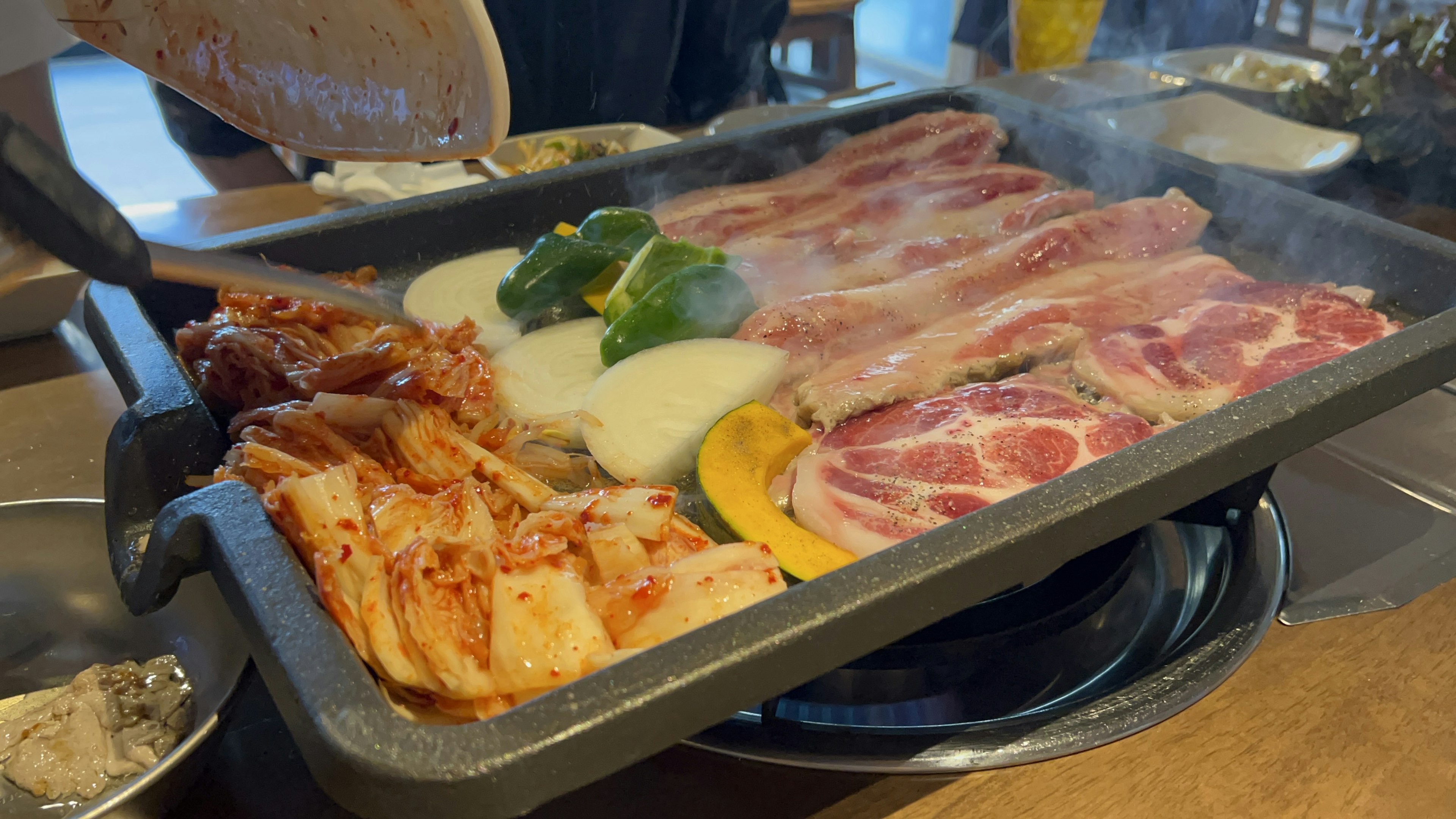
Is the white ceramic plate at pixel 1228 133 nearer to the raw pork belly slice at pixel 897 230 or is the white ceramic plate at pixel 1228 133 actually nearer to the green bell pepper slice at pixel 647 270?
the raw pork belly slice at pixel 897 230

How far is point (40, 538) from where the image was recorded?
1.34 m

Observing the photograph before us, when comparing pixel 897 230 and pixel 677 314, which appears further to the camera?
pixel 897 230

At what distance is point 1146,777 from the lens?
1.20 meters

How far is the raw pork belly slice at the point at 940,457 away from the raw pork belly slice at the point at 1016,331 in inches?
2.4

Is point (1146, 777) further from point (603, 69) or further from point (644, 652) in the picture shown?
point (603, 69)

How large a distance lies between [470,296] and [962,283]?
3.57 feet

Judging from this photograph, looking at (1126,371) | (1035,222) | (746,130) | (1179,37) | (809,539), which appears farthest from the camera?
(1179,37)

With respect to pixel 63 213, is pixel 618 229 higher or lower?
lower

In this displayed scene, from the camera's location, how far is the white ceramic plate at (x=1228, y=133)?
114 inches

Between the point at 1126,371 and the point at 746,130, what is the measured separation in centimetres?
126

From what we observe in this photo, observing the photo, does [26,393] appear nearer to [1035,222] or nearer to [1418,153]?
[1035,222]

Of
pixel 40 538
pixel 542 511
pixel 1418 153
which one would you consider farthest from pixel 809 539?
pixel 1418 153

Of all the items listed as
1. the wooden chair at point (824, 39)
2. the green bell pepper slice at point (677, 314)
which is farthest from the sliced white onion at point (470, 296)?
the wooden chair at point (824, 39)

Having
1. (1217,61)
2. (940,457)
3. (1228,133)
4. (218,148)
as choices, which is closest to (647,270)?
(940,457)
